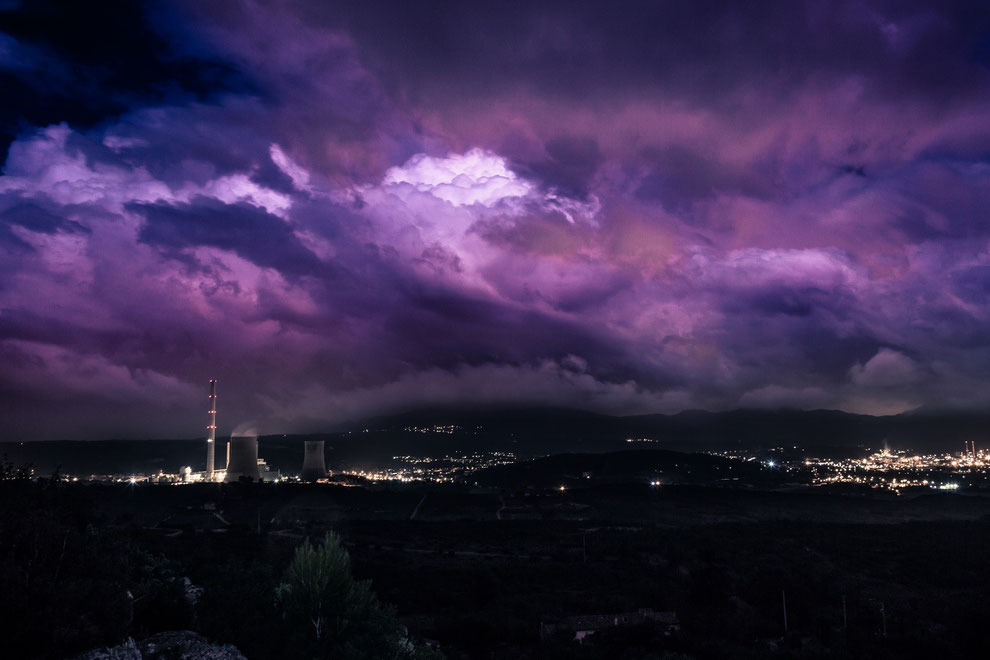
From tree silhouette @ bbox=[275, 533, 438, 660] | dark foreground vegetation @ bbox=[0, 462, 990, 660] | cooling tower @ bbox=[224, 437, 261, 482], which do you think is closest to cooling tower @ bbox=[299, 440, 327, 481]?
cooling tower @ bbox=[224, 437, 261, 482]

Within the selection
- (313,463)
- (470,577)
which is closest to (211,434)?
(313,463)

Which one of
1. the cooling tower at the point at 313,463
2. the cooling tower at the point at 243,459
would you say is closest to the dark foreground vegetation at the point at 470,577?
the cooling tower at the point at 243,459

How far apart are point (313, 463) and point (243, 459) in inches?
776

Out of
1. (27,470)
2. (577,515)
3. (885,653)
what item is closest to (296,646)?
(27,470)

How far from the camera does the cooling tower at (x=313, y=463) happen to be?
139000 mm

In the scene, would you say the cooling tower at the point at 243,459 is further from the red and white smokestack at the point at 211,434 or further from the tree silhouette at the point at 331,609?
the tree silhouette at the point at 331,609

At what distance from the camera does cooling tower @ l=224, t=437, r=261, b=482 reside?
4899 inches

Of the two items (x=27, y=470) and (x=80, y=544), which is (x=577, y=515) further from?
(x=80, y=544)

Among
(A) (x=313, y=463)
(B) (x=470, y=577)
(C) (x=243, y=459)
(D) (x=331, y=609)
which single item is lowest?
(B) (x=470, y=577)

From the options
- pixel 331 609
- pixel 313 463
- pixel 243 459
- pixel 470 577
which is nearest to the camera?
pixel 331 609

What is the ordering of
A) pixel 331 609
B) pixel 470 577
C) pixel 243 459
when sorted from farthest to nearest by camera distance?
pixel 243 459 → pixel 470 577 → pixel 331 609

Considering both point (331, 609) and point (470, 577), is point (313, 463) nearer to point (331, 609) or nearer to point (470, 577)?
point (470, 577)

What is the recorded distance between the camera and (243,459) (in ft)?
410

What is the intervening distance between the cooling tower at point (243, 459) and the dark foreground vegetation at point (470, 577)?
23.5 feet
